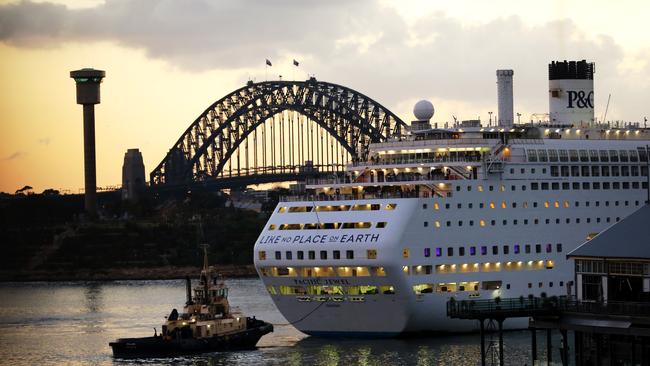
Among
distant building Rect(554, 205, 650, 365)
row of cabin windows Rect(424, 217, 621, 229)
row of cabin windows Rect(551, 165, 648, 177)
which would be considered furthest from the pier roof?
row of cabin windows Rect(551, 165, 648, 177)

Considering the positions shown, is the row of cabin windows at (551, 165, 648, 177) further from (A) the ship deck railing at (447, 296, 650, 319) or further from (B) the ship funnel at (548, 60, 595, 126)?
(A) the ship deck railing at (447, 296, 650, 319)

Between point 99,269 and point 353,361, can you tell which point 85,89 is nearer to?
point 99,269

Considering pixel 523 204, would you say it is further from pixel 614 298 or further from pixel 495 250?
pixel 614 298

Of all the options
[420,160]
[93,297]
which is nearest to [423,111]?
[420,160]

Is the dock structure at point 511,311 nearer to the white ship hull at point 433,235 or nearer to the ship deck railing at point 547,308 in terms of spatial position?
the ship deck railing at point 547,308

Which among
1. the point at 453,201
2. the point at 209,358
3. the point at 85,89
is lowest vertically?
the point at 209,358

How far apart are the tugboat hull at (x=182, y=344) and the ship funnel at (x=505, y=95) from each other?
1801 cm

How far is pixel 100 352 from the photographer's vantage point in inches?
3100

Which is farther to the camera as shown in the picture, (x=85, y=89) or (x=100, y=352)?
(x=85, y=89)

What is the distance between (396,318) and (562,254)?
31.8ft

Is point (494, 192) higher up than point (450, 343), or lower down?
higher up

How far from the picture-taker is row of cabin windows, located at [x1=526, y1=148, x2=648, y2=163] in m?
80.6

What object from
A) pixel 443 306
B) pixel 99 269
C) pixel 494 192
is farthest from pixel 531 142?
pixel 99 269

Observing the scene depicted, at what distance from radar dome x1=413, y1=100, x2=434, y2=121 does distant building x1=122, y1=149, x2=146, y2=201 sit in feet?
339
